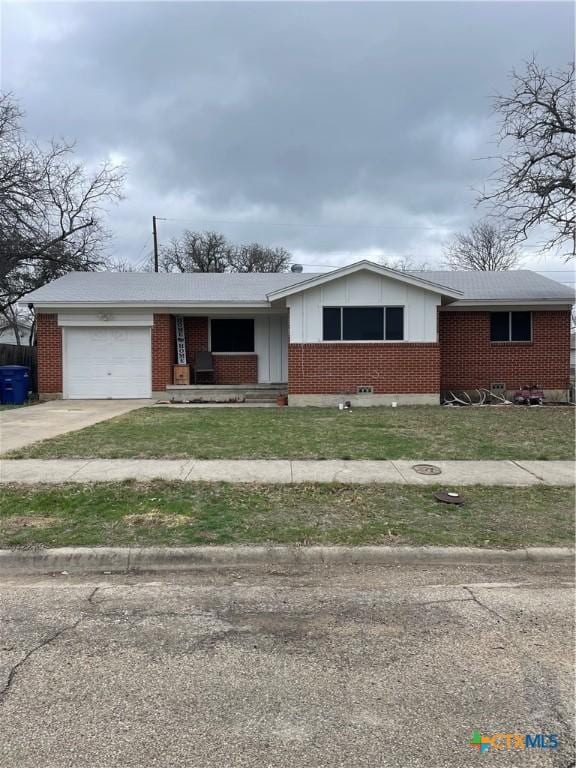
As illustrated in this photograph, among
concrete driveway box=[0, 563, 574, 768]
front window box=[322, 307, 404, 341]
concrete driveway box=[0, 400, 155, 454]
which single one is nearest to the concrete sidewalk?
concrete driveway box=[0, 400, 155, 454]

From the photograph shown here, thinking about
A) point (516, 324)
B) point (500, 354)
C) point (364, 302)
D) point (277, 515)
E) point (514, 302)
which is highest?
point (514, 302)

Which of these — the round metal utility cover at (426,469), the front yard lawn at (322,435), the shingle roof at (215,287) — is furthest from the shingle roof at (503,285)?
the round metal utility cover at (426,469)

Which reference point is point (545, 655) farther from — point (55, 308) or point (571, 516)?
point (55, 308)

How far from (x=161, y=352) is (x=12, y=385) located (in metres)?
4.45

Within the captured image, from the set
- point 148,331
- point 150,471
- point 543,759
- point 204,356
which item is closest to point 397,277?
point 204,356

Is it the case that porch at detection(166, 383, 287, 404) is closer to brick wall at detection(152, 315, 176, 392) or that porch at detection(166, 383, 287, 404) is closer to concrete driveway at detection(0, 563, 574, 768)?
brick wall at detection(152, 315, 176, 392)

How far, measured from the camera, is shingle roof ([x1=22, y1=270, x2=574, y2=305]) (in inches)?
650

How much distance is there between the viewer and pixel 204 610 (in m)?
3.73

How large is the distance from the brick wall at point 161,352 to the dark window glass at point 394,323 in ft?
23.0

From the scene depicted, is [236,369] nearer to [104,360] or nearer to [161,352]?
[161,352]

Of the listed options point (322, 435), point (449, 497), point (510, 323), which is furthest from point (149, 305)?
point (449, 497)

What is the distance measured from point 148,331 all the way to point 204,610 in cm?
1424

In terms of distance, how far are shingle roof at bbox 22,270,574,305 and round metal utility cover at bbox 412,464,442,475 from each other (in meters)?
Answer: 8.98

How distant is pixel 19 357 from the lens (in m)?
20.1
